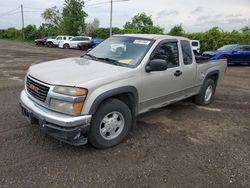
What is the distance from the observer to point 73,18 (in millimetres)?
44094

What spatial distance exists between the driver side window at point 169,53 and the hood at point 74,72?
916 mm

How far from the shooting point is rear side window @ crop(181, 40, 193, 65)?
18.0 ft

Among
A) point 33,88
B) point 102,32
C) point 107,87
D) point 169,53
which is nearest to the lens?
point 107,87

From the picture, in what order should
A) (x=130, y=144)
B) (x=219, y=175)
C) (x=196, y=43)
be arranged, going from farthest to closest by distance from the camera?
(x=196, y=43) → (x=130, y=144) → (x=219, y=175)

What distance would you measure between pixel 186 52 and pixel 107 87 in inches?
97.8

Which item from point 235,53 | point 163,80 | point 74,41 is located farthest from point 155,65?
point 74,41

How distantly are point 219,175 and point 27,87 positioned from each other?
3.17 metres

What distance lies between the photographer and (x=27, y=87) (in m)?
4.34

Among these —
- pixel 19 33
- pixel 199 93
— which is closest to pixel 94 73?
pixel 199 93

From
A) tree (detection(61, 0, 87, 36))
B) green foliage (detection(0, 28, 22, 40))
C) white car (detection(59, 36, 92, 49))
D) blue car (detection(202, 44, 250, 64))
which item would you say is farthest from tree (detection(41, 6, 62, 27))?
blue car (detection(202, 44, 250, 64))

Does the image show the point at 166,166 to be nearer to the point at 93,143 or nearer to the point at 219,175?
the point at 219,175

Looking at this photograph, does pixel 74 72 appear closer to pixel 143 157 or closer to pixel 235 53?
pixel 143 157

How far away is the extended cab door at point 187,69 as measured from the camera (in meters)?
5.41

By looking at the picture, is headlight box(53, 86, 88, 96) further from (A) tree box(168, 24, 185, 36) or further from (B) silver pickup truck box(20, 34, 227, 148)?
(A) tree box(168, 24, 185, 36)
